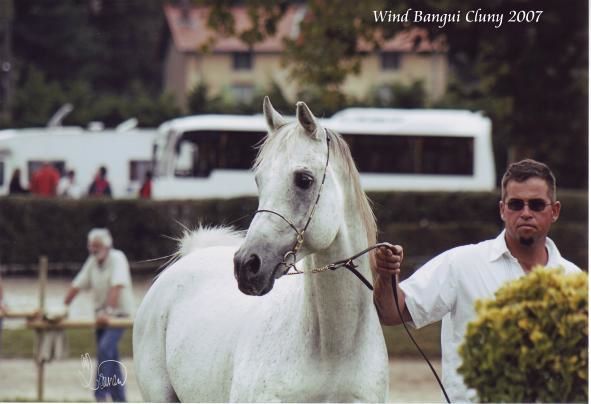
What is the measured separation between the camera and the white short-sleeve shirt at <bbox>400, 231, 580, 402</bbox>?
16.6ft

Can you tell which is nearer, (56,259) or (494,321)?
(494,321)

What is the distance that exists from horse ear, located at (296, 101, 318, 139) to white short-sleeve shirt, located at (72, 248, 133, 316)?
5.52 m

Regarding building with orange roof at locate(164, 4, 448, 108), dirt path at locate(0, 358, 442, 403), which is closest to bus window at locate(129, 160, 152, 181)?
building with orange roof at locate(164, 4, 448, 108)

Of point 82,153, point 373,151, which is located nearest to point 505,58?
point 373,151

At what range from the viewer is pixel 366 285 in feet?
16.8

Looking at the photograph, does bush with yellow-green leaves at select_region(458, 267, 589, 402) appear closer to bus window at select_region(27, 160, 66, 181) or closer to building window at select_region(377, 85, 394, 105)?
bus window at select_region(27, 160, 66, 181)

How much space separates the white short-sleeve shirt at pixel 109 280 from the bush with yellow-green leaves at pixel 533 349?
669 centimetres

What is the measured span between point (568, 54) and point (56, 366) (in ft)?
22.4

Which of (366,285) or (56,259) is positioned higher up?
(56,259)

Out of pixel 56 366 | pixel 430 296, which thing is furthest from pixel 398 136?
pixel 430 296

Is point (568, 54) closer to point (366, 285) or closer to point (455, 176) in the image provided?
point (366, 285)

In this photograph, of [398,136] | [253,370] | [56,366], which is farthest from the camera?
[398,136]

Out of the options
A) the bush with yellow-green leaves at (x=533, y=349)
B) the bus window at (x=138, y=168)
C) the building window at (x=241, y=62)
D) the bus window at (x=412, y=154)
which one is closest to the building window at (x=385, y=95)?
the building window at (x=241, y=62)

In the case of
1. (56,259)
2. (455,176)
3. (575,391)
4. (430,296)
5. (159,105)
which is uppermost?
(159,105)
